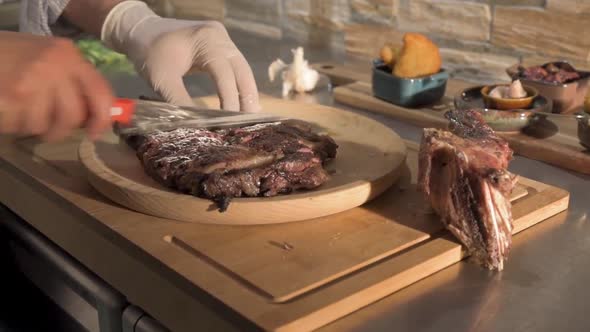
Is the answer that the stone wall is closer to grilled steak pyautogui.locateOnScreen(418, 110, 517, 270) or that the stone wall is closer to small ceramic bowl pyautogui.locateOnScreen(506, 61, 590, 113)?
small ceramic bowl pyautogui.locateOnScreen(506, 61, 590, 113)

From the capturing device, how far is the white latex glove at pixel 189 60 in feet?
4.66

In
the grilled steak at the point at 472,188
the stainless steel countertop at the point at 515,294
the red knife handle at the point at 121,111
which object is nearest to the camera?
the stainless steel countertop at the point at 515,294

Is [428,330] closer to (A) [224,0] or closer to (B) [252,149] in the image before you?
(B) [252,149]

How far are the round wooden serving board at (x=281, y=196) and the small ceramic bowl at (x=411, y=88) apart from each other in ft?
0.78

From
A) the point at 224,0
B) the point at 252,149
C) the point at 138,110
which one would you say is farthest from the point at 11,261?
the point at 224,0

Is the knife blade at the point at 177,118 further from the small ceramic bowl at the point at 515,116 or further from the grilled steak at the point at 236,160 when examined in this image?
the small ceramic bowl at the point at 515,116

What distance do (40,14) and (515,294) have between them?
4.38ft

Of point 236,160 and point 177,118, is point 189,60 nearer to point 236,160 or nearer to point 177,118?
point 177,118

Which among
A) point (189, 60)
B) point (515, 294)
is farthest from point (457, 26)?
point (515, 294)

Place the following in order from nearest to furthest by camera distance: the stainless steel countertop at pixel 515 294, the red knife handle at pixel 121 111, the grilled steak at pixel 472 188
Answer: the stainless steel countertop at pixel 515 294, the grilled steak at pixel 472 188, the red knife handle at pixel 121 111

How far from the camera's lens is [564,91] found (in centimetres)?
144

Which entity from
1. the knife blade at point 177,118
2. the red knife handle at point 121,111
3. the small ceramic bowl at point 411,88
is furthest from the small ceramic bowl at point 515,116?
the red knife handle at point 121,111

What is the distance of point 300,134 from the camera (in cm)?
119

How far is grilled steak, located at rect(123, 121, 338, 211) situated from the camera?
1.01 m
